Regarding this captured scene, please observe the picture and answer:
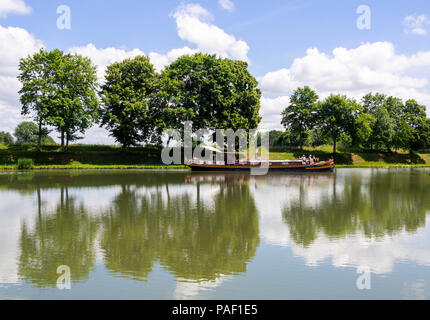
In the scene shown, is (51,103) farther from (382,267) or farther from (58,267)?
(382,267)

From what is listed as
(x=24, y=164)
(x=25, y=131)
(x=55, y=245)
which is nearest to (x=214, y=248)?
(x=55, y=245)

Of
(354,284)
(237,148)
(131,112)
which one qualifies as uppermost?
(131,112)

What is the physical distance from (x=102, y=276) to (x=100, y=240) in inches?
124

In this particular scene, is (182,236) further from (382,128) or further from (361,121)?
(382,128)

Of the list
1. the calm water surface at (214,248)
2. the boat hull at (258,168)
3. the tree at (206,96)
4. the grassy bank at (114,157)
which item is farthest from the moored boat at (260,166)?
the calm water surface at (214,248)

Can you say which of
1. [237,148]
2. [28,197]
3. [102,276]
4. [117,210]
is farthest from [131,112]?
[102,276]

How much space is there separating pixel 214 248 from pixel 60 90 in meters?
43.4

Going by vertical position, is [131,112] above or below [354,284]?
above

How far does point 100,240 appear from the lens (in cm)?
1092

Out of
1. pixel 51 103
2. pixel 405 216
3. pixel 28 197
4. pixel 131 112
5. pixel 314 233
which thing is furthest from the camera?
pixel 131 112

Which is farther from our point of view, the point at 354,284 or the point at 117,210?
the point at 117,210

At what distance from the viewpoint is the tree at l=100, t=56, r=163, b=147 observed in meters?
48.6

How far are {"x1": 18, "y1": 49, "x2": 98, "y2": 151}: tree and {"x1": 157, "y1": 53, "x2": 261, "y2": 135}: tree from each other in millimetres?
10273

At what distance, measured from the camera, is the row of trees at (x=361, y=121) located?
61.6 m
